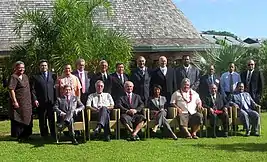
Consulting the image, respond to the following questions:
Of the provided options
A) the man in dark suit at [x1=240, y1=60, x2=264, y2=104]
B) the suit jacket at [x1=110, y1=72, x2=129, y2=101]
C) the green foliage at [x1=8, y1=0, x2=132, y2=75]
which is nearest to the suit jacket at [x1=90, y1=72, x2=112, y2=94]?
the suit jacket at [x1=110, y1=72, x2=129, y2=101]

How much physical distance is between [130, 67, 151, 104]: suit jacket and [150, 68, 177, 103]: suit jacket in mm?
183

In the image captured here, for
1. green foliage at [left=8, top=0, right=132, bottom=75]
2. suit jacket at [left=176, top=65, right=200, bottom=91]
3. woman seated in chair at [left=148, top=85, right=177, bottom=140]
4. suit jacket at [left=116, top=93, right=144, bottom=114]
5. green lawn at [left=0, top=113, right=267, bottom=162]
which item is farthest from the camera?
green foliage at [left=8, top=0, right=132, bottom=75]

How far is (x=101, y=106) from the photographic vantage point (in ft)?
36.4

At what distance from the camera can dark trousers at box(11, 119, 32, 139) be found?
11.0m

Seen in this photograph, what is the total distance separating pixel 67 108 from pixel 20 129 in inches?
46.4

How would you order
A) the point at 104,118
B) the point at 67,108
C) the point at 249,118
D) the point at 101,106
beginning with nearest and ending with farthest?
1. the point at 67,108
2. the point at 104,118
3. the point at 101,106
4. the point at 249,118

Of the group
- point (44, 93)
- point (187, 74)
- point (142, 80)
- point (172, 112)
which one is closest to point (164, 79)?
point (142, 80)

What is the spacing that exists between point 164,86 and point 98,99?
1673 millimetres

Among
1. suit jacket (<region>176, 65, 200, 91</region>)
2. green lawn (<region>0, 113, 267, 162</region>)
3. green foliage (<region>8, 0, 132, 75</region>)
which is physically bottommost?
green lawn (<region>0, 113, 267, 162</region>)

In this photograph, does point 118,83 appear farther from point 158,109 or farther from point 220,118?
point 220,118

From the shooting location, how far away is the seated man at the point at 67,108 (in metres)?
10.6

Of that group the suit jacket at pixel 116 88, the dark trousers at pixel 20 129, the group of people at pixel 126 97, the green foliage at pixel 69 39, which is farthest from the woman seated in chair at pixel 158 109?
the dark trousers at pixel 20 129

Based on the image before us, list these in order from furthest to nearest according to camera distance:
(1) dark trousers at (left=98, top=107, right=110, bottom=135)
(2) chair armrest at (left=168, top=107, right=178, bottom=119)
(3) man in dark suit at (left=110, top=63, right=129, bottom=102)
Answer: (2) chair armrest at (left=168, top=107, right=178, bottom=119)
(3) man in dark suit at (left=110, top=63, right=129, bottom=102)
(1) dark trousers at (left=98, top=107, right=110, bottom=135)

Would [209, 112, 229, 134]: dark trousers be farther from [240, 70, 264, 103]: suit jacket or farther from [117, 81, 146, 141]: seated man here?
[117, 81, 146, 141]: seated man
